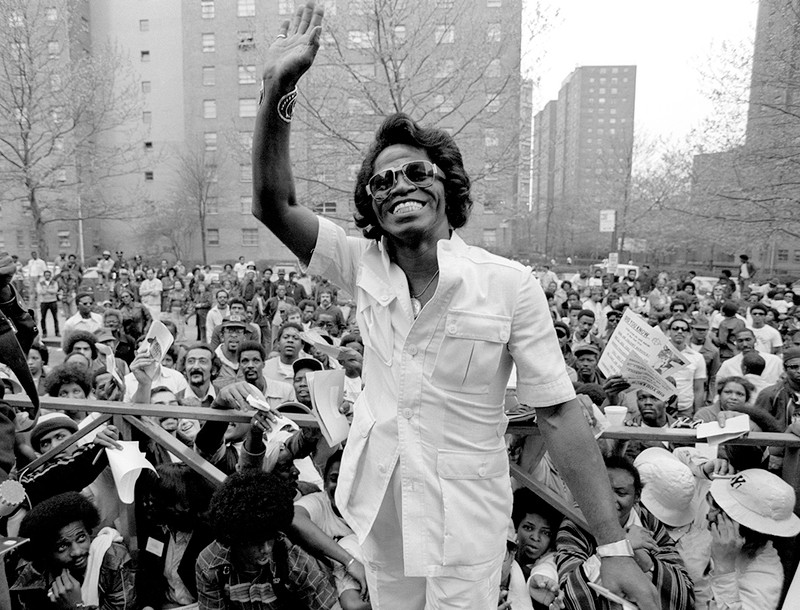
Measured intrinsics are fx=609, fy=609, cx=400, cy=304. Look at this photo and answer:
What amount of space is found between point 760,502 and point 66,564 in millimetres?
2980

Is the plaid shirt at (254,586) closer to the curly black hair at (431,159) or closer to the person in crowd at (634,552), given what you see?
the person in crowd at (634,552)

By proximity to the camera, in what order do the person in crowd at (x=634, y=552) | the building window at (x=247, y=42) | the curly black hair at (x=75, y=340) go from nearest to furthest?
the person in crowd at (x=634, y=552) < the curly black hair at (x=75, y=340) < the building window at (x=247, y=42)

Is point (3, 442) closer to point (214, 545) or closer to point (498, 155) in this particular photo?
point (214, 545)

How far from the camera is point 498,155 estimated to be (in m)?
12.6

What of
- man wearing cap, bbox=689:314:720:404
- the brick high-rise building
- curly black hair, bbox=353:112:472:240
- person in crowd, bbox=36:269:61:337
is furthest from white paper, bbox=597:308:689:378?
person in crowd, bbox=36:269:61:337

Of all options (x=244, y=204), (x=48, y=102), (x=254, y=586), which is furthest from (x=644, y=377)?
(x=244, y=204)

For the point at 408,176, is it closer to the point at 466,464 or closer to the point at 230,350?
the point at 466,464

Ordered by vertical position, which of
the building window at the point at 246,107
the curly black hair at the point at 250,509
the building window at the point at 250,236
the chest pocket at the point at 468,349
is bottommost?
the building window at the point at 250,236

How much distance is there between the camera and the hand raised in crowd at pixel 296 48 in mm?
1552

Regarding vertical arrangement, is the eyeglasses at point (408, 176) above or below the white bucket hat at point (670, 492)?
above

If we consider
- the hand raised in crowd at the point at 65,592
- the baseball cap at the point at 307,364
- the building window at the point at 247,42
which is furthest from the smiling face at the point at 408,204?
the building window at the point at 247,42

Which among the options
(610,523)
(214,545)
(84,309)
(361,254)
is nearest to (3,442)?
(214,545)

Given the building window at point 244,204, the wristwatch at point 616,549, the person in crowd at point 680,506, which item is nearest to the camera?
the wristwatch at point 616,549

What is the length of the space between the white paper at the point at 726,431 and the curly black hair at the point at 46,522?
2.63m
